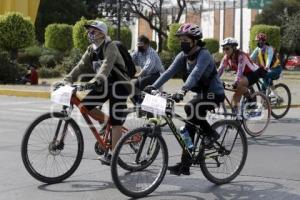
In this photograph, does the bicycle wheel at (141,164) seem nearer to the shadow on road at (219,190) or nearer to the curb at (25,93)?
the shadow on road at (219,190)

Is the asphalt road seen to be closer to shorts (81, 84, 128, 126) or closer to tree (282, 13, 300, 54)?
shorts (81, 84, 128, 126)

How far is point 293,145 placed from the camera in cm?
1002

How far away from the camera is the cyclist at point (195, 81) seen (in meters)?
6.46

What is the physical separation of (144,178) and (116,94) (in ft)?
3.93

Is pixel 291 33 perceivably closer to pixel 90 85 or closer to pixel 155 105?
pixel 90 85

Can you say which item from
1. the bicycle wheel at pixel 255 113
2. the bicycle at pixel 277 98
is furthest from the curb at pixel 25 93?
the bicycle wheel at pixel 255 113

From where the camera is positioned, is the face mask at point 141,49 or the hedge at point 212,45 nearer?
the face mask at point 141,49

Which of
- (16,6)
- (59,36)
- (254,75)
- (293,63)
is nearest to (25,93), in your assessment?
(254,75)

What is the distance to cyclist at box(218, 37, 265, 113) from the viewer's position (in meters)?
10.2

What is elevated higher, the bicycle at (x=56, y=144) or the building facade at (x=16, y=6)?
the building facade at (x=16, y=6)

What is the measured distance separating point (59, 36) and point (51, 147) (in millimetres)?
30486

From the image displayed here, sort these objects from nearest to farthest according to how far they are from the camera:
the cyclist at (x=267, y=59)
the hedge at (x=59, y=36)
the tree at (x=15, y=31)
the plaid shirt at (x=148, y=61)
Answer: the plaid shirt at (x=148, y=61) → the cyclist at (x=267, y=59) → the tree at (x=15, y=31) → the hedge at (x=59, y=36)

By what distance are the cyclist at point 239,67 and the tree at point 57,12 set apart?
5483 cm

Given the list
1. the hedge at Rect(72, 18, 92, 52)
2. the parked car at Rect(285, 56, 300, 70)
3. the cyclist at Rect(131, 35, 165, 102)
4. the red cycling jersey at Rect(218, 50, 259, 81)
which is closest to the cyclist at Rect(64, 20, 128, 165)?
the cyclist at Rect(131, 35, 165, 102)
